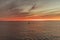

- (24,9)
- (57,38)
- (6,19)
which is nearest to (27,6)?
(24,9)

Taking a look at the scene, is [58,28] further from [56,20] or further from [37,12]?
[37,12]

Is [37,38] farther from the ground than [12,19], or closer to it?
closer to it

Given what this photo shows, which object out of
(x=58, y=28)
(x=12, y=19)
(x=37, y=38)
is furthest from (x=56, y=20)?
(x=12, y=19)

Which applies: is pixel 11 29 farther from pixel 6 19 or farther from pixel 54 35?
pixel 54 35

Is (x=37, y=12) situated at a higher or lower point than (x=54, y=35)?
higher
